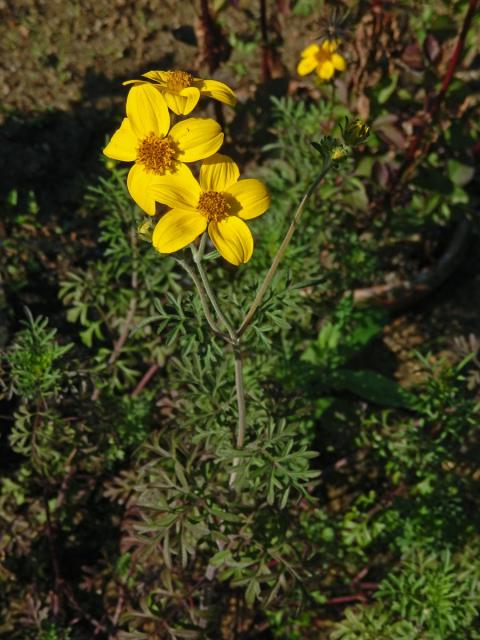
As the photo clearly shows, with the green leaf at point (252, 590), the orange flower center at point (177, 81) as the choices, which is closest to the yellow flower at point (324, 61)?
the orange flower center at point (177, 81)

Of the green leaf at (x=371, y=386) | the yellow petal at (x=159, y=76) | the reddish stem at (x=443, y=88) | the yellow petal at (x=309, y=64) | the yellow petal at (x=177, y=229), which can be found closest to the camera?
the yellow petal at (x=177, y=229)

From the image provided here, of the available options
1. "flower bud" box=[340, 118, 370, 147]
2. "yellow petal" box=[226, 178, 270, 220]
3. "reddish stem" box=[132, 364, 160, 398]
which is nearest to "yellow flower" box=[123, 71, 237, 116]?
"yellow petal" box=[226, 178, 270, 220]

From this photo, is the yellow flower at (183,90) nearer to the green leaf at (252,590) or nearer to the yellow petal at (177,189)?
the yellow petal at (177,189)

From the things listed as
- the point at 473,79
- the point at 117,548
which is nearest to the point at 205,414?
the point at 117,548

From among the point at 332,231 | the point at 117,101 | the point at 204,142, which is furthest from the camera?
the point at 117,101

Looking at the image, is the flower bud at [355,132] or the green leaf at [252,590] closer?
the flower bud at [355,132]

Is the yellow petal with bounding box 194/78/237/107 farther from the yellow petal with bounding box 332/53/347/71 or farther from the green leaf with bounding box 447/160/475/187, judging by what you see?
the green leaf with bounding box 447/160/475/187

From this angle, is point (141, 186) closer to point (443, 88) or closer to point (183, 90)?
point (183, 90)

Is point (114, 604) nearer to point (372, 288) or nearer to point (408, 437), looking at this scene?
point (408, 437)
